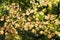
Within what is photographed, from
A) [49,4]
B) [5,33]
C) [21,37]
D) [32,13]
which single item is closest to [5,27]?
[5,33]

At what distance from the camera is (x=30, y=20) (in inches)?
157

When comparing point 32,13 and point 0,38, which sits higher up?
point 32,13

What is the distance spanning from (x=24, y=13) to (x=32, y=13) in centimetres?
20

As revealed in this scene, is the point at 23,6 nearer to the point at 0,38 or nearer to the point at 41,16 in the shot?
the point at 41,16

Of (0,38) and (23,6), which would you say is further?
(23,6)

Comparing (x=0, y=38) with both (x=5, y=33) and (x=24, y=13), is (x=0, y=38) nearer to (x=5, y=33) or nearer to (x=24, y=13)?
(x=5, y=33)

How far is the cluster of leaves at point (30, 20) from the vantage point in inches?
150

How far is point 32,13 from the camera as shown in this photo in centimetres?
409

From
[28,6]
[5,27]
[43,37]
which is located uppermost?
[28,6]

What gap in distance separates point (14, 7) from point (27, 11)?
334 millimetres

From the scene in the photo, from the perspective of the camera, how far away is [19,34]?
387 cm

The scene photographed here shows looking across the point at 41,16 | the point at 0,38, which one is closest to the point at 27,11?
the point at 41,16

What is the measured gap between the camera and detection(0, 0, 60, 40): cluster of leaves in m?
3.81

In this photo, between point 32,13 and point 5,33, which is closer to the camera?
point 5,33
